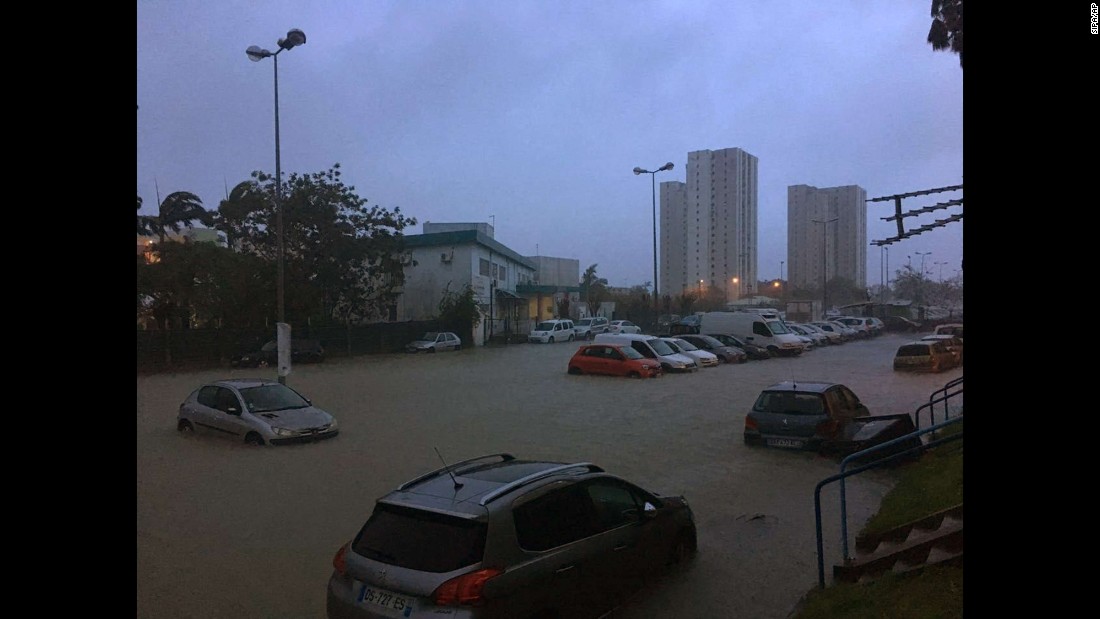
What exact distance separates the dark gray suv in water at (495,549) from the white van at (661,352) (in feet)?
59.9

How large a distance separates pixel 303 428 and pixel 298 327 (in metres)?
19.5

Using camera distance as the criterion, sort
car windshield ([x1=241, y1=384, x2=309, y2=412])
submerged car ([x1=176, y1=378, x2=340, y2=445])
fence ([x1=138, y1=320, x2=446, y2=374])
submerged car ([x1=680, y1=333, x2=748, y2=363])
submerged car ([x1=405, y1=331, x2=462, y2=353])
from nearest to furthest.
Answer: submerged car ([x1=176, y1=378, x2=340, y2=445]) → car windshield ([x1=241, y1=384, x2=309, y2=412]) → fence ([x1=138, y1=320, x2=446, y2=374]) → submerged car ([x1=680, y1=333, x2=748, y2=363]) → submerged car ([x1=405, y1=331, x2=462, y2=353])

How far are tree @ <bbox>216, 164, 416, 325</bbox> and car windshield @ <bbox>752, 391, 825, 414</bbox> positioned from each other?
70.2 feet

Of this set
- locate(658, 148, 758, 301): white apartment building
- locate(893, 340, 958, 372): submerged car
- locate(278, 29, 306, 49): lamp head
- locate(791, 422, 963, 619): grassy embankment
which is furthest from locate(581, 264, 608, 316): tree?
locate(791, 422, 963, 619): grassy embankment

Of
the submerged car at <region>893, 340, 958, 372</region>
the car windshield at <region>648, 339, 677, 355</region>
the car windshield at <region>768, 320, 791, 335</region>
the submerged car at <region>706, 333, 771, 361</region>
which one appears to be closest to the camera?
the submerged car at <region>893, 340, 958, 372</region>

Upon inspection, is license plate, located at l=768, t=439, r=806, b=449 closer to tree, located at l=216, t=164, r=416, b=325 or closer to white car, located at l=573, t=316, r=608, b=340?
tree, located at l=216, t=164, r=416, b=325

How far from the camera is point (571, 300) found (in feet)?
211

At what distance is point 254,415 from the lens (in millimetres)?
11555

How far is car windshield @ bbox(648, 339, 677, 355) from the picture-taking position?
79.2 ft

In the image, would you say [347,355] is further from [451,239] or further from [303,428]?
[303,428]

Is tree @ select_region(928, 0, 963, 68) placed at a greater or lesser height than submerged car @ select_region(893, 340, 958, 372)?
greater
